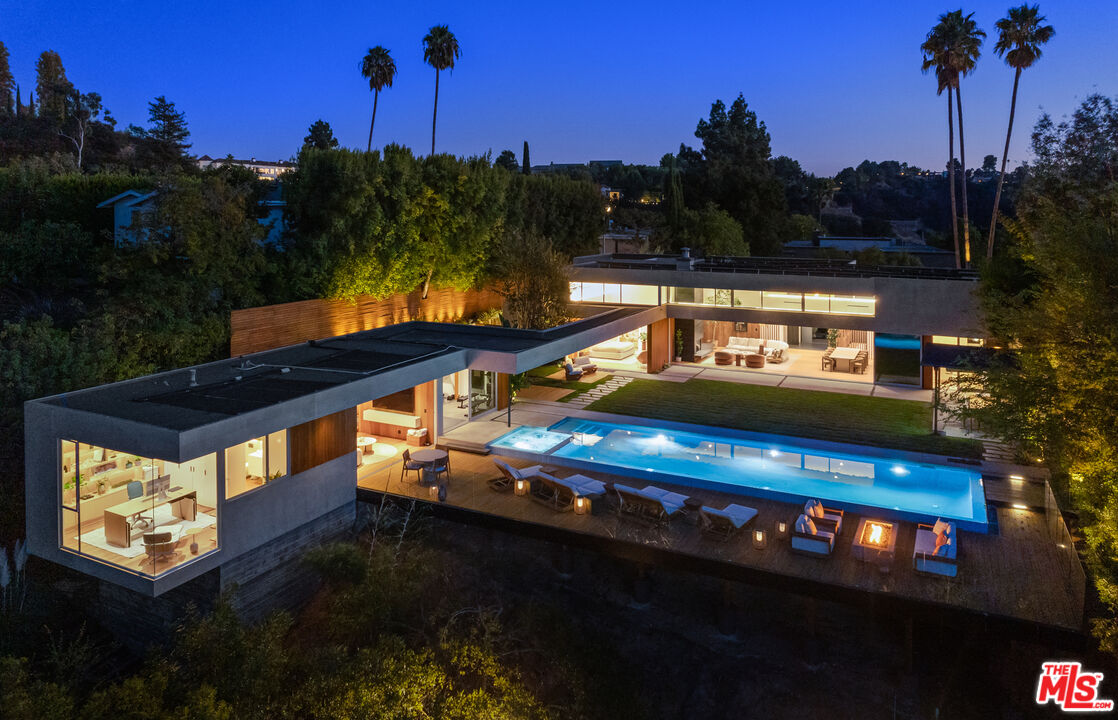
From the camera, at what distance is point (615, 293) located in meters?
29.4

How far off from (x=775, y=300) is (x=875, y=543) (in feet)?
53.4

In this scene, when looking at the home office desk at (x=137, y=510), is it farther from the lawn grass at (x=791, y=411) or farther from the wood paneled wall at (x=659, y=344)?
the wood paneled wall at (x=659, y=344)

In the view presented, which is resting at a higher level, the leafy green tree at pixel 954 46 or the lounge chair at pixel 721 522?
the leafy green tree at pixel 954 46

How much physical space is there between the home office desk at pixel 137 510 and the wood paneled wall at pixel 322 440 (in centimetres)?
189

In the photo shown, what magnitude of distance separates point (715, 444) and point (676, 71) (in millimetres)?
69879

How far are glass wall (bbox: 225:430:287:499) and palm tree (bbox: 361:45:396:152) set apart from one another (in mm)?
32552

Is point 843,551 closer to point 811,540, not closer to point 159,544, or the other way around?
point 811,540

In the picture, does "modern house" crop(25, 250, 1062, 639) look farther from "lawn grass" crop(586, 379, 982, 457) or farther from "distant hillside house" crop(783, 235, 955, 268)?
"distant hillside house" crop(783, 235, 955, 268)

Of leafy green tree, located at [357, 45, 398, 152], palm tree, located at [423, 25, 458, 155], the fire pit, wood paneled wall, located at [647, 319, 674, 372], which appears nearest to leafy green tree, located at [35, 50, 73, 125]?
leafy green tree, located at [357, 45, 398, 152]

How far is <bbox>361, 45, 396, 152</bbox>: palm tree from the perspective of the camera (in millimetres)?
41094

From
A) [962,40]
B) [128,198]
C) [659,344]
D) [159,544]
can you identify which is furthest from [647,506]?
[962,40]

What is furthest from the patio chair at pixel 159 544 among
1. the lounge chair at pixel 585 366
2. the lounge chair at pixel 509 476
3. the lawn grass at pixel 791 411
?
the lounge chair at pixel 585 366

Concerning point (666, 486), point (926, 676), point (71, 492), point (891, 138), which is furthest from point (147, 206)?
point (891, 138)

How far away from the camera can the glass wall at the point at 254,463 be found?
11625 millimetres
